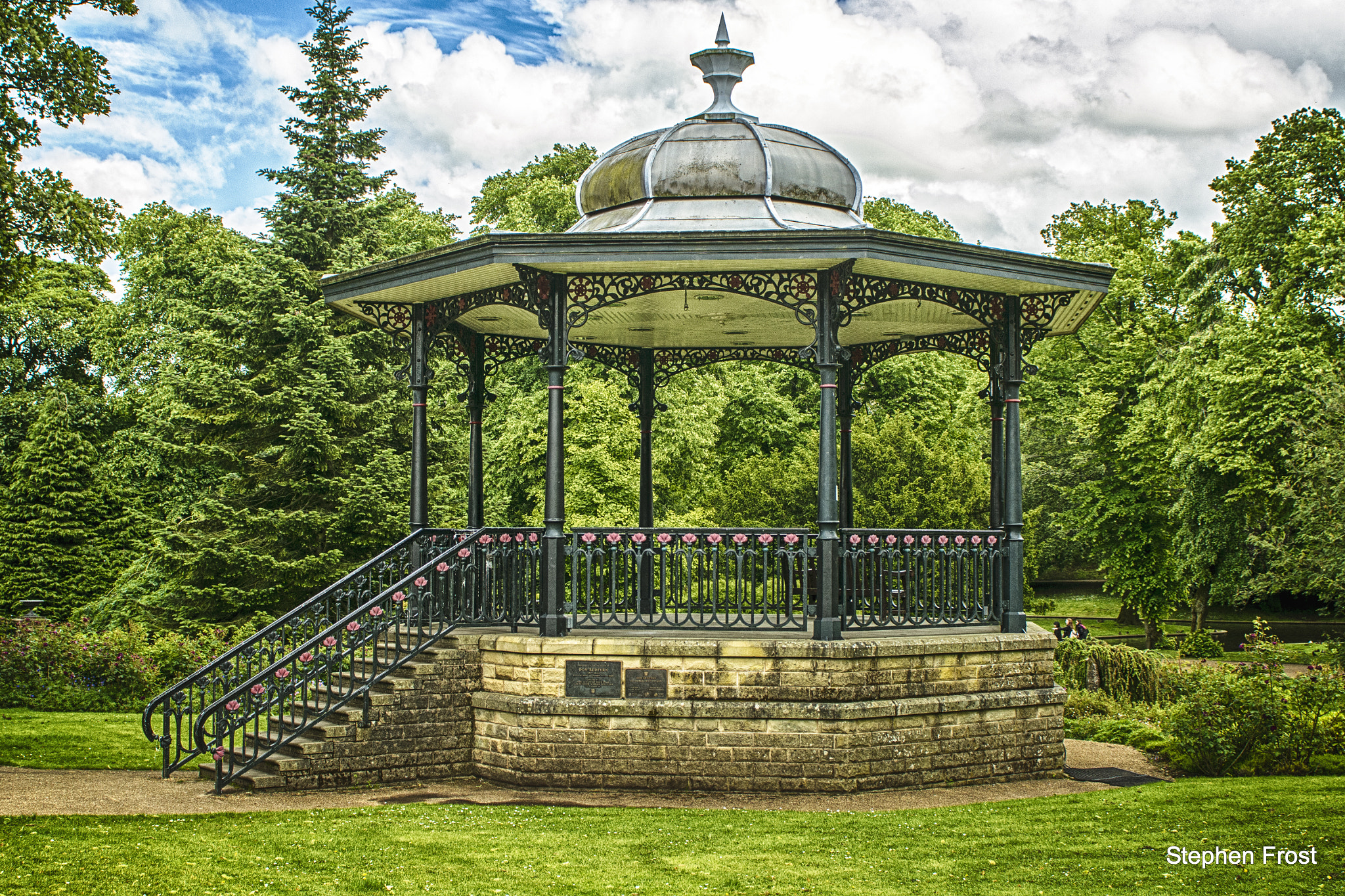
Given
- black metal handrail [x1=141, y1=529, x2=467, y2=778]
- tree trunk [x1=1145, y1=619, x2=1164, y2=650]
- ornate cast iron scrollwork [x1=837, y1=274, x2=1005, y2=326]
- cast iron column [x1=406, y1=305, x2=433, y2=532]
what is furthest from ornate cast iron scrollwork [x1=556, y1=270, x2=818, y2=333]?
tree trunk [x1=1145, y1=619, x2=1164, y2=650]

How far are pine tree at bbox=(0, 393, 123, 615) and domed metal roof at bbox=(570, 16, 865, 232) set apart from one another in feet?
79.3

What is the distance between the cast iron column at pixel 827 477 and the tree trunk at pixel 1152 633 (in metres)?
25.8

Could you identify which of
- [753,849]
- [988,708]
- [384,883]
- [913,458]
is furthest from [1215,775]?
[913,458]

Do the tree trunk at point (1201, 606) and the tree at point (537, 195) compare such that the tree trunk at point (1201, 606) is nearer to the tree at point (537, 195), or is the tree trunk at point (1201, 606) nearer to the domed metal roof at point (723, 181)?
the tree at point (537, 195)

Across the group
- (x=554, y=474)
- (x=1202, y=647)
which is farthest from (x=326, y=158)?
(x=1202, y=647)

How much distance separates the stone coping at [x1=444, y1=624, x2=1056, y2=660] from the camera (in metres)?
10.1

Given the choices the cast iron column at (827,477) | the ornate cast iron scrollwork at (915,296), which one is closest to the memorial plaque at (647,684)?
the cast iron column at (827,477)

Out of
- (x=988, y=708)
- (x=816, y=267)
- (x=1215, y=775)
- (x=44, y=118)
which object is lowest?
(x=1215, y=775)

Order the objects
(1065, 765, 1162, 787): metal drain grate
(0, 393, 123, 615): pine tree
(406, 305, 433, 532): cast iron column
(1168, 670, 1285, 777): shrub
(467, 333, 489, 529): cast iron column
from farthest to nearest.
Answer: (0, 393, 123, 615): pine tree
(467, 333, 489, 529): cast iron column
(406, 305, 433, 532): cast iron column
(1168, 670, 1285, 777): shrub
(1065, 765, 1162, 787): metal drain grate

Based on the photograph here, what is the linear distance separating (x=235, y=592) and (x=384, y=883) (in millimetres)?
14625

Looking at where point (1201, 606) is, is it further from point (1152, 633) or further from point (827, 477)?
point (827, 477)

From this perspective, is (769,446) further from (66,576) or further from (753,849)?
(753,849)

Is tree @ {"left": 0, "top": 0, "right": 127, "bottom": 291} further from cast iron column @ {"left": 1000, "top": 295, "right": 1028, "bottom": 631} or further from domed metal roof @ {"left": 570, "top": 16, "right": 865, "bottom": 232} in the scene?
cast iron column @ {"left": 1000, "top": 295, "right": 1028, "bottom": 631}

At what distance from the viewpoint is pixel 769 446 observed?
32.3 m
